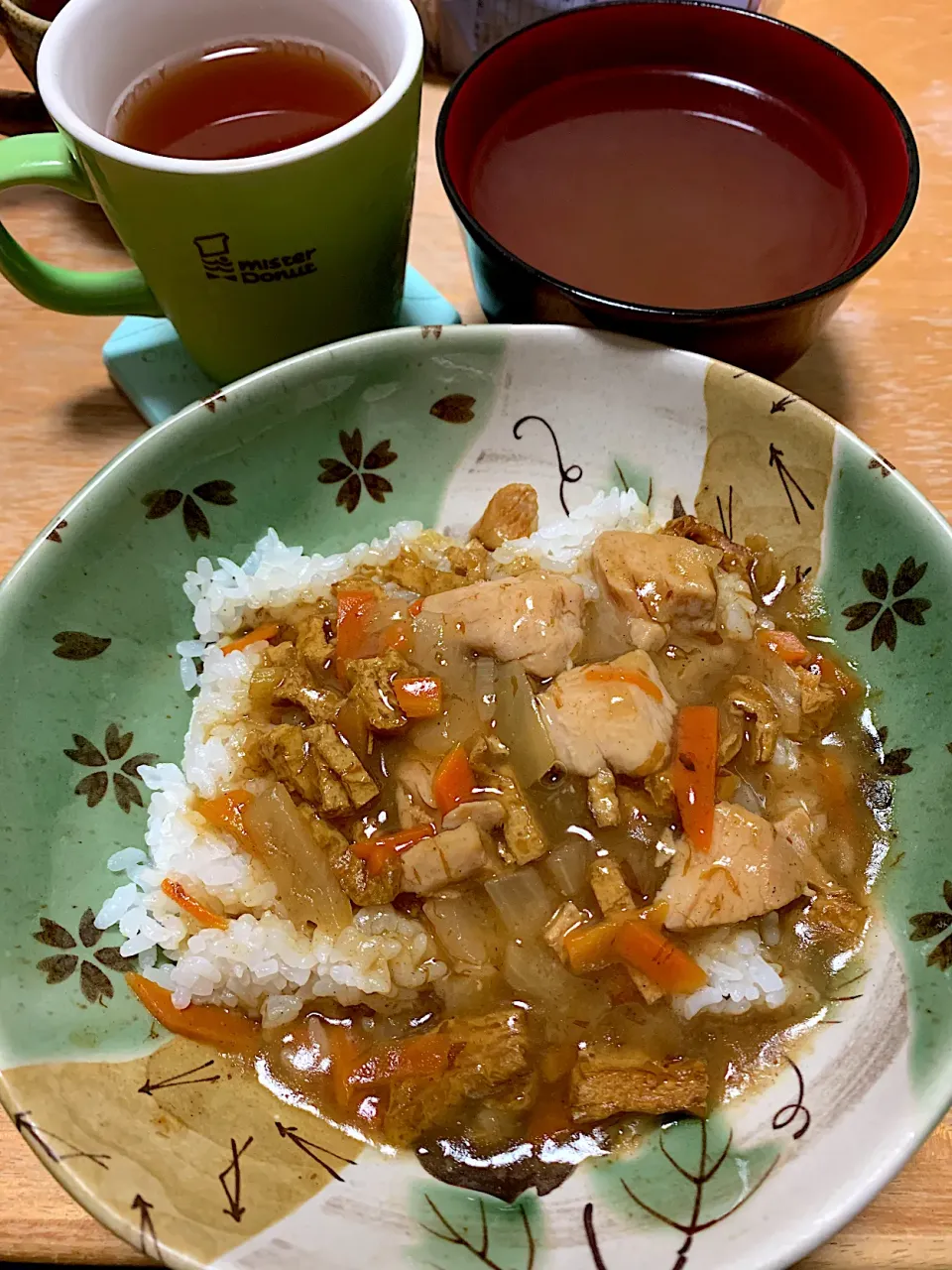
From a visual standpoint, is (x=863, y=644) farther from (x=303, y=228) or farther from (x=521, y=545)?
(x=303, y=228)

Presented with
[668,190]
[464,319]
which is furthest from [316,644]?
[668,190]

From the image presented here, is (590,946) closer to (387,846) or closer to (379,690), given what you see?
(387,846)

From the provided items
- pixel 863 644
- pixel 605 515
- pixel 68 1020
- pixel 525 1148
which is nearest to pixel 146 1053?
pixel 68 1020

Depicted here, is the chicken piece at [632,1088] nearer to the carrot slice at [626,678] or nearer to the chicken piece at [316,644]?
the carrot slice at [626,678]

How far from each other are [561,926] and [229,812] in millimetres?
644

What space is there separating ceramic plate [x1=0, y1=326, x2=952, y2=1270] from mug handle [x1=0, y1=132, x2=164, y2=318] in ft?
1.20

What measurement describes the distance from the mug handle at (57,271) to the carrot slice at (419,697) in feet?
3.32

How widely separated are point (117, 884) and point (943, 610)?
159cm

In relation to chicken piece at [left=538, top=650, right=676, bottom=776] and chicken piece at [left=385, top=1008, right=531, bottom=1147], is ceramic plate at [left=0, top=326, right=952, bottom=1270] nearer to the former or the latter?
chicken piece at [left=385, top=1008, right=531, bottom=1147]

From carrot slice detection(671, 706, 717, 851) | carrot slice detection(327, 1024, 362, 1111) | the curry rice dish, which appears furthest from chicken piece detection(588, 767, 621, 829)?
carrot slice detection(327, 1024, 362, 1111)

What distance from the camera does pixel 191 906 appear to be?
5.49 ft

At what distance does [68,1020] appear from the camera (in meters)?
1.46

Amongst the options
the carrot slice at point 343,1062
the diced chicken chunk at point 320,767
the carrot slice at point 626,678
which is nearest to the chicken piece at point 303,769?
the diced chicken chunk at point 320,767

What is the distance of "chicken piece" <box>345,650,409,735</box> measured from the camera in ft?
5.45
